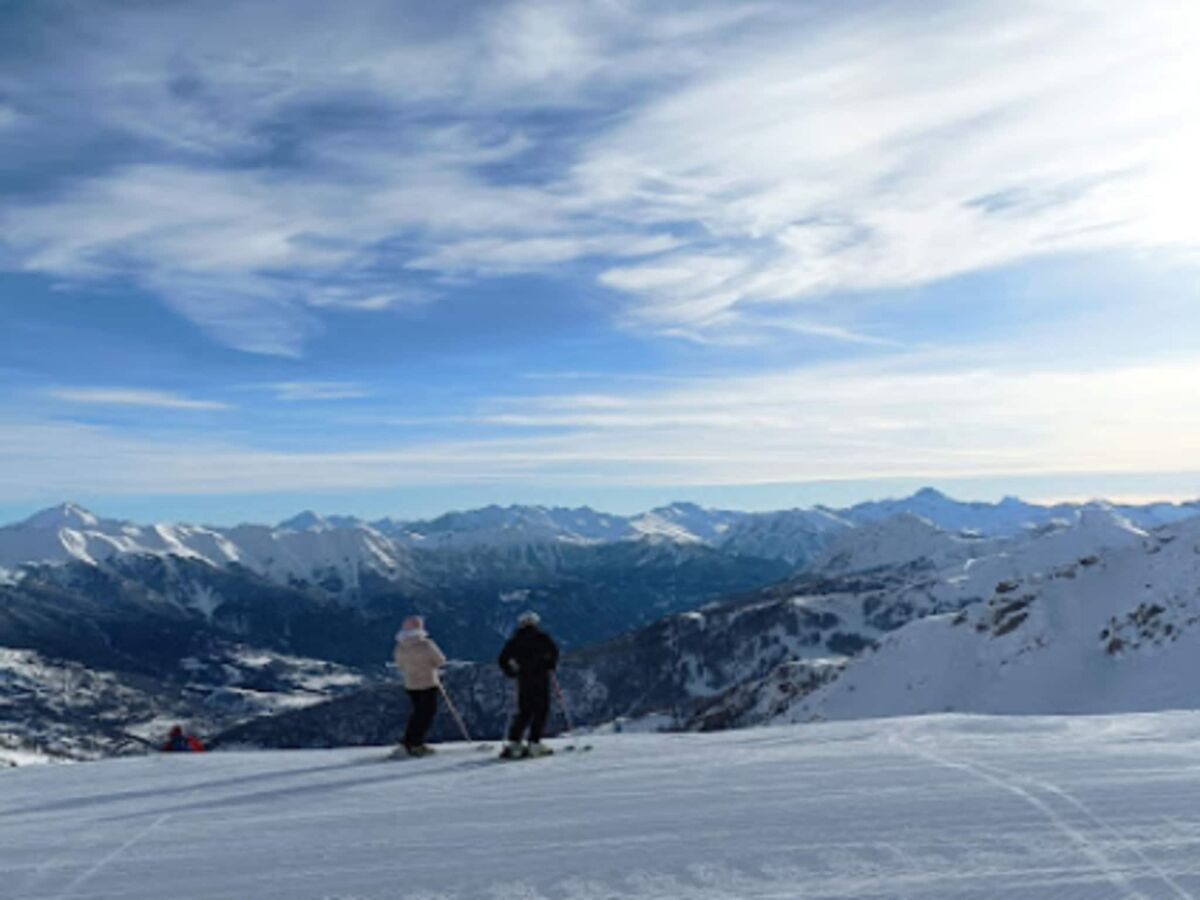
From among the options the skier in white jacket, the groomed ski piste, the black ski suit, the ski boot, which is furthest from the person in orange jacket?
the black ski suit

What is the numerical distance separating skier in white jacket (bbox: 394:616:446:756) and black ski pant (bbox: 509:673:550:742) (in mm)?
1742

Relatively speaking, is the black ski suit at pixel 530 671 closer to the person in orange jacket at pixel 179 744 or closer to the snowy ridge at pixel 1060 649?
the person in orange jacket at pixel 179 744

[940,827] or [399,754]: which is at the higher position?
[940,827]

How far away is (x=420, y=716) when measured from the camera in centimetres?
1722

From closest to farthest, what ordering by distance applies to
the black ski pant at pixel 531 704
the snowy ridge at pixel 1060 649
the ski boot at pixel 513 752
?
the black ski pant at pixel 531 704, the ski boot at pixel 513 752, the snowy ridge at pixel 1060 649

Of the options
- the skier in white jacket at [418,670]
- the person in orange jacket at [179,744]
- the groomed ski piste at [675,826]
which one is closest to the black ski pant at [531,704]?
the groomed ski piste at [675,826]

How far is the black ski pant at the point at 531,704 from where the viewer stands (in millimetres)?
16125

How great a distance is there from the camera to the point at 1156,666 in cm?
4616

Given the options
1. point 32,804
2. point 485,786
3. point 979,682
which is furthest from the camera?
point 979,682

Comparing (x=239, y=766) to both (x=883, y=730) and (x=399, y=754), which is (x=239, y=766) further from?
(x=883, y=730)

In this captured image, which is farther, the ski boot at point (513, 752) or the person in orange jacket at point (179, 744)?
the person in orange jacket at point (179, 744)

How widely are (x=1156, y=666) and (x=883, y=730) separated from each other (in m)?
36.6

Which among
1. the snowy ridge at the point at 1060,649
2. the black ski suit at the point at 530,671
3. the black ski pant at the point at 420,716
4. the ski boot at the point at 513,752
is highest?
the black ski suit at the point at 530,671

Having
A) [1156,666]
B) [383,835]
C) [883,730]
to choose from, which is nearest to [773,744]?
[883,730]
